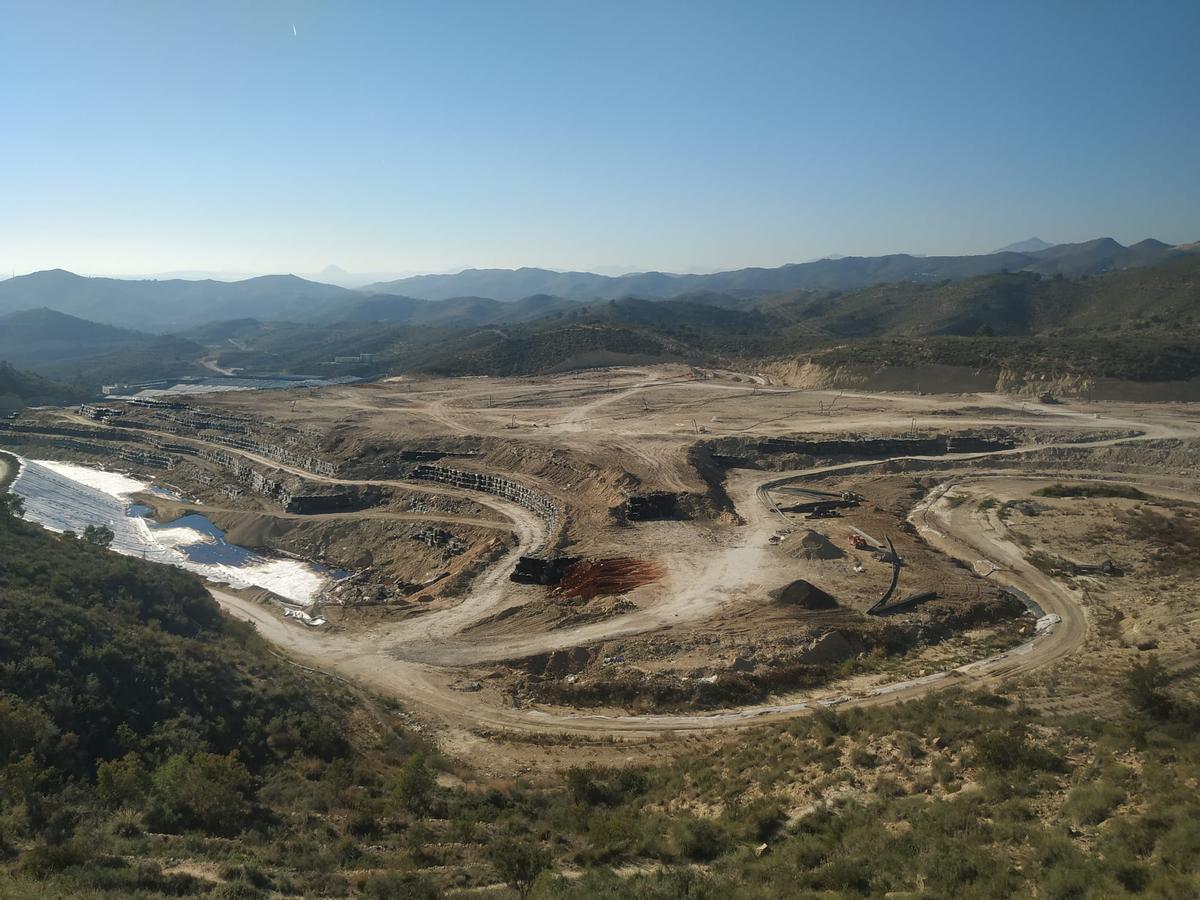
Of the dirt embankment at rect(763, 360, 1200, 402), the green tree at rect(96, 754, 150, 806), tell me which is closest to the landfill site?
the dirt embankment at rect(763, 360, 1200, 402)

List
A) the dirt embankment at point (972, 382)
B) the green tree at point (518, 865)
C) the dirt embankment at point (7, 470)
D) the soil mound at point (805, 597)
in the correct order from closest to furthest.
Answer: the green tree at point (518, 865), the soil mound at point (805, 597), the dirt embankment at point (7, 470), the dirt embankment at point (972, 382)

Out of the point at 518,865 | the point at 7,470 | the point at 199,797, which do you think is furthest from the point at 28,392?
the point at 518,865

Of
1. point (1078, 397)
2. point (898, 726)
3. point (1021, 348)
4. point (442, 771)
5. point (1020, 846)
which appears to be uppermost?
point (1021, 348)

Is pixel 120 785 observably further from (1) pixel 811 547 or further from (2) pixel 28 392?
(2) pixel 28 392

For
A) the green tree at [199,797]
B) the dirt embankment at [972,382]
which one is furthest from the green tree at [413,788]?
the dirt embankment at [972,382]

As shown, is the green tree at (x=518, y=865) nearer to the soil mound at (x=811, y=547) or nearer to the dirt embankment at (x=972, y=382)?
the soil mound at (x=811, y=547)

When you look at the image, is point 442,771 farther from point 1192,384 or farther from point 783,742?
point 1192,384

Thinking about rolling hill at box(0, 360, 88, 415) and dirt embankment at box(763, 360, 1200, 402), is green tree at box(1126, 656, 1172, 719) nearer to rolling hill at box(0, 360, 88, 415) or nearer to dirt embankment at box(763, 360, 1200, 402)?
dirt embankment at box(763, 360, 1200, 402)

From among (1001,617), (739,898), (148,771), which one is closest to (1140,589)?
(1001,617)
